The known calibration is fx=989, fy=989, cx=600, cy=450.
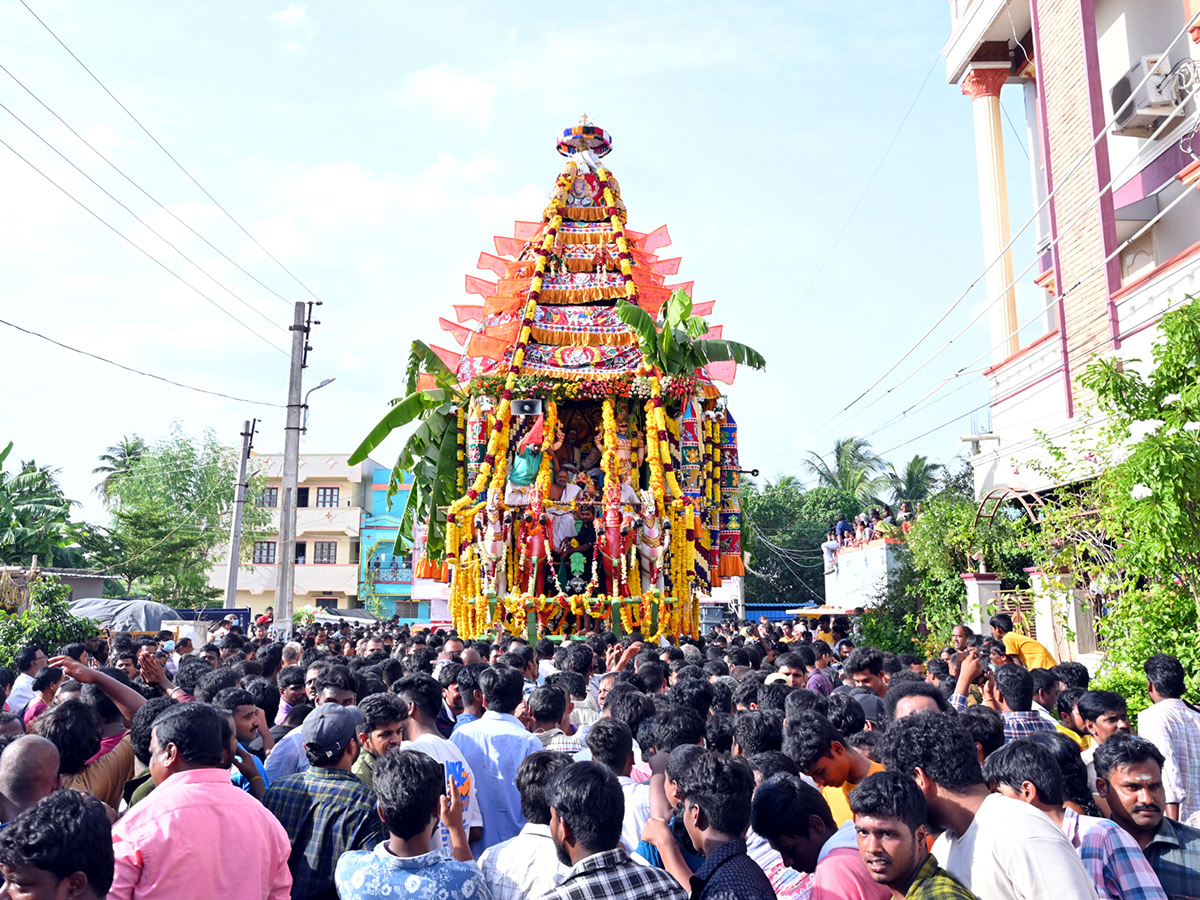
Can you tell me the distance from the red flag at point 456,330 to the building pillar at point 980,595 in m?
11.3

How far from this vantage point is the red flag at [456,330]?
70.5 feet

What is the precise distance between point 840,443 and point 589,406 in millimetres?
33487

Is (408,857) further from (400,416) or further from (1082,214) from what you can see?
(400,416)

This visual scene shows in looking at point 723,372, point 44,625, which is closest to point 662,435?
point 723,372

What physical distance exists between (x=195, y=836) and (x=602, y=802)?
1.45 metres

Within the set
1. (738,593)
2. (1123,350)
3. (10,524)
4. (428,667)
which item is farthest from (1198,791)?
(738,593)

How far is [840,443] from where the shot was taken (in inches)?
2031

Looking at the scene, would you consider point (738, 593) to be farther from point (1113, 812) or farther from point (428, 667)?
point (1113, 812)

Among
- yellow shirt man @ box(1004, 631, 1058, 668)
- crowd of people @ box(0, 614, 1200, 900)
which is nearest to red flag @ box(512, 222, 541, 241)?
yellow shirt man @ box(1004, 631, 1058, 668)

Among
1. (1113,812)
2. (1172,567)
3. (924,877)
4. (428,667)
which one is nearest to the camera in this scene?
(924,877)

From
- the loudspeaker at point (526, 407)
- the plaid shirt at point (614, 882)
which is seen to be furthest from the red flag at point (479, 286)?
the plaid shirt at point (614, 882)

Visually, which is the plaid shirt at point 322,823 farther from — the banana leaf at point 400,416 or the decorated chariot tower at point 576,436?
the banana leaf at point 400,416

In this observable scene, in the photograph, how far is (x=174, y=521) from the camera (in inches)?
1471

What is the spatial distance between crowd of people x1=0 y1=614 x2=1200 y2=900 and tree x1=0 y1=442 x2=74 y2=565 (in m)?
25.6
